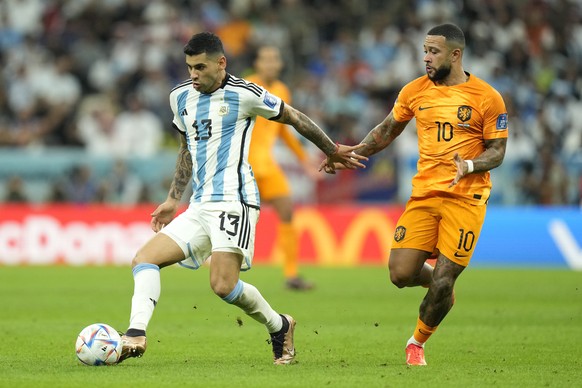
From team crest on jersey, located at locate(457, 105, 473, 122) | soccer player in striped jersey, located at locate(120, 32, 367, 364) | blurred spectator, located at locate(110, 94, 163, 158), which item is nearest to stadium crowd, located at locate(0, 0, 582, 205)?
blurred spectator, located at locate(110, 94, 163, 158)

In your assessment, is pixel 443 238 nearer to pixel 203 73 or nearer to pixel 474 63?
pixel 203 73

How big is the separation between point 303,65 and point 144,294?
54.5 feet

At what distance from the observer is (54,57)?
22891 mm

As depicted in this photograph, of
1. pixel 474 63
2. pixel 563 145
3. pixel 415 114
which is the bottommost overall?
pixel 415 114

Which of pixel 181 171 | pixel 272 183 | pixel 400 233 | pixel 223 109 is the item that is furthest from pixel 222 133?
pixel 272 183

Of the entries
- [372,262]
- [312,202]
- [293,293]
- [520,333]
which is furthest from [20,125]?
[520,333]

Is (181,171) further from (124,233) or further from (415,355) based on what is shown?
(124,233)

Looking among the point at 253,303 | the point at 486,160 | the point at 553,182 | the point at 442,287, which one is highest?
the point at 553,182

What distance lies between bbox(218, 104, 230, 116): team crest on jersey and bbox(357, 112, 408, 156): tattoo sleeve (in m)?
1.28

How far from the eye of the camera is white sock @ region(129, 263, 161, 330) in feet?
25.6

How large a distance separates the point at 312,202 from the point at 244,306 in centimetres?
1151

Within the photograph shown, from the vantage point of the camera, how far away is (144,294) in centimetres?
786

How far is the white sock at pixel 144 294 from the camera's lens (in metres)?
7.80

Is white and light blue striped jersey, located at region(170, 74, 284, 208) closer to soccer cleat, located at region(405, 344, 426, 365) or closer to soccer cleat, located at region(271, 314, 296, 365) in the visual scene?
soccer cleat, located at region(271, 314, 296, 365)
